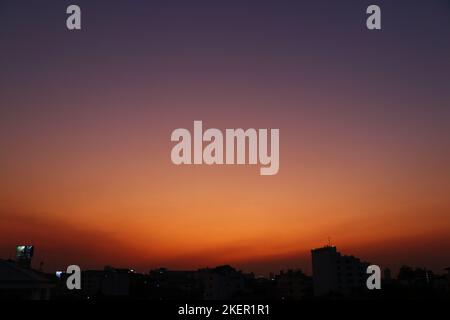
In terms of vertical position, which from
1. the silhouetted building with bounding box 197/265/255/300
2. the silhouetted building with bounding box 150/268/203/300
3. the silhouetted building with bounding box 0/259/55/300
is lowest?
the silhouetted building with bounding box 150/268/203/300

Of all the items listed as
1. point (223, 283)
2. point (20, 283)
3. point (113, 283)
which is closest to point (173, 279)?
point (113, 283)

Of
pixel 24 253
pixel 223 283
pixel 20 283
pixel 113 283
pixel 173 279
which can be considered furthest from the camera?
pixel 173 279

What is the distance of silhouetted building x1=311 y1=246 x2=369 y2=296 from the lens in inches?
1966

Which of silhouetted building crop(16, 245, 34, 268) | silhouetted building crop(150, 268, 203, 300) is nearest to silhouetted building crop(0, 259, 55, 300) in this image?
silhouetted building crop(16, 245, 34, 268)

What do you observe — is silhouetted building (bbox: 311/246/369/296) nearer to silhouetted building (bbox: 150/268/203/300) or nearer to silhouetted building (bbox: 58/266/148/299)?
silhouetted building (bbox: 58/266/148/299)

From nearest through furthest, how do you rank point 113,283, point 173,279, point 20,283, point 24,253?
point 20,283 → point 24,253 → point 113,283 → point 173,279

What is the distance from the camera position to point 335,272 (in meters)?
50.2

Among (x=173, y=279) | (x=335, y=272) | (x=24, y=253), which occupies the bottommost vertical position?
(x=173, y=279)

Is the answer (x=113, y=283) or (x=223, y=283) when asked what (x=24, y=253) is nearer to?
(x=223, y=283)

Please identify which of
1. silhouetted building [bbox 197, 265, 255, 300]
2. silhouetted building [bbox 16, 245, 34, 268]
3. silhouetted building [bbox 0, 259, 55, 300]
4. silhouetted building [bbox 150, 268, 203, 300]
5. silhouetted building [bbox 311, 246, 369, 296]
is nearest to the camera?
silhouetted building [bbox 0, 259, 55, 300]

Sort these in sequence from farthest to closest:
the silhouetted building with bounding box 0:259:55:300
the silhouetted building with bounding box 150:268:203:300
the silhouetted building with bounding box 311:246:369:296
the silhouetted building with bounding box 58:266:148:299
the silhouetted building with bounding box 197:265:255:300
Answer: the silhouetted building with bounding box 150:268:203:300
the silhouetted building with bounding box 58:266:148:299
the silhouetted building with bounding box 197:265:255:300
the silhouetted building with bounding box 311:246:369:296
the silhouetted building with bounding box 0:259:55:300
